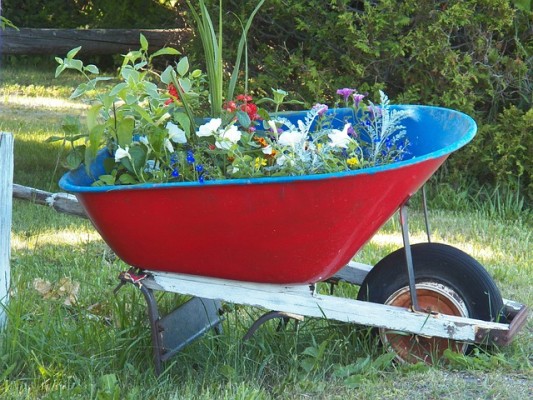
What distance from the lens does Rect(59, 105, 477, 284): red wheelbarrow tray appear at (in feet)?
9.14

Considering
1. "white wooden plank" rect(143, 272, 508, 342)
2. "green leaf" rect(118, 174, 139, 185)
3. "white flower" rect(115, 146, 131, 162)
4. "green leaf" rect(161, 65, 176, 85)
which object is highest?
"green leaf" rect(161, 65, 176, 85)

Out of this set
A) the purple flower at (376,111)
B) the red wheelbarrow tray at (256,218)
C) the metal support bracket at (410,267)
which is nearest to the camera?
the red wheelbarrow tray at (256,218)

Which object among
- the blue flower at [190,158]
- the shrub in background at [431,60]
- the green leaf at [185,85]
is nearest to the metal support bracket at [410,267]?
the blue flower at [190,158]

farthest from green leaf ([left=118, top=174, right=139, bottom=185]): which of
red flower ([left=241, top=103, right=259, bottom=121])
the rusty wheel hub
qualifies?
the rusty wheel hub

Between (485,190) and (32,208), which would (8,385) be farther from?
(485,190)

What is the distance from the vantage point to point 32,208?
573cm

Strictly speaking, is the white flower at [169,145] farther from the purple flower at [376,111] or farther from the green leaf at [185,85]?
the purple flower at [376,111]

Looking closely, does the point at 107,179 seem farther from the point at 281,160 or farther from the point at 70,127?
the point at 281,160

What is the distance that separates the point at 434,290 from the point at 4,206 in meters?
1.59

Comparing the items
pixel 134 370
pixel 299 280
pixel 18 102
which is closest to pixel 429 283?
pixel 299 280

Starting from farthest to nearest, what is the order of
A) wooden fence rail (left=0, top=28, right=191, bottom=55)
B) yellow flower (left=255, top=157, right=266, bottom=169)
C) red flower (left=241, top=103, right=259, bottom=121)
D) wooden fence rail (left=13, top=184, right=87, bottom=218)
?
wooden fence rail (left=0, top=28, right=191, bottom=55)
wooden fence rail (left=13, top=184, right=87, bottom=218)
red flower (left=241, top=103, right=259, bottom=121)
yellow flower (left=255, top=157, right=266, bottom=169)

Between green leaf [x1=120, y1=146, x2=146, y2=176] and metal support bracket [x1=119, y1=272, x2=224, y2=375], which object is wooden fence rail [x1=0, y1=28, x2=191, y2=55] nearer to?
metal support bracket [x1=119, y1=272, x2=224, y2=375]

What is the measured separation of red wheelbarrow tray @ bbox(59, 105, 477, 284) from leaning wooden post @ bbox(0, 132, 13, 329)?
14.0 inches

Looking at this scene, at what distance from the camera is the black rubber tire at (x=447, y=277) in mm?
3191
